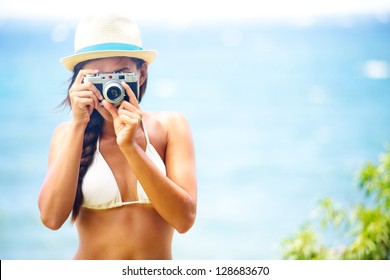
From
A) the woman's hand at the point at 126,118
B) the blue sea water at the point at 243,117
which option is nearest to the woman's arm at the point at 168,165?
the woman's hand at the point at 126,118

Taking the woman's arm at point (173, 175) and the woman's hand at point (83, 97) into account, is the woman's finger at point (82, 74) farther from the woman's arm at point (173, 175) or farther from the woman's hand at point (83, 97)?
the woman's arm at point (173, 175)

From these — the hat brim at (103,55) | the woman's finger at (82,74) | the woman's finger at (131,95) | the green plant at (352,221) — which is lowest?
the green plant at (352,221)

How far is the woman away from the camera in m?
1.55

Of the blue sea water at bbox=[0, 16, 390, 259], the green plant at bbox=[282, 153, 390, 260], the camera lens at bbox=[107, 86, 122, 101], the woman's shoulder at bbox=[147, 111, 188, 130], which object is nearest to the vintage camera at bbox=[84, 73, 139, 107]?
the camera lens at bbox=[107, 86, 122, 101]

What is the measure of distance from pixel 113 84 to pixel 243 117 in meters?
3.04

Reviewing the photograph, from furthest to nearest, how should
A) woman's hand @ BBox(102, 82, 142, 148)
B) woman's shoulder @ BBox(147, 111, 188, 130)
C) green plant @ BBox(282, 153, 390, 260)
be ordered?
green plant @ BBox(282, 153, 390, 260) → woman's shoulder @ BBox(147, 111, 188, 130) → woman's hand @ BBox(102, 82, 142, 148)

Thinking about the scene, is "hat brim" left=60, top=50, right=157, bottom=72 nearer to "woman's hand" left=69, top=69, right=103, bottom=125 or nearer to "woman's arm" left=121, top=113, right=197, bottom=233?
"woman's hand" left=69, top=69, right=103, bottom=125

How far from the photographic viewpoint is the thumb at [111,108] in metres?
1.58

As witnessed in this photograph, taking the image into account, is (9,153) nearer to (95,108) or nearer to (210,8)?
(210,8)

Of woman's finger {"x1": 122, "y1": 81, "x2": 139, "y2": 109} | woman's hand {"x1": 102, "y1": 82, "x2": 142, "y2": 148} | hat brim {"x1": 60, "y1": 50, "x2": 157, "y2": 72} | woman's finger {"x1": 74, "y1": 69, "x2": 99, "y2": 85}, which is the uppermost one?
hat brim {"x1": 60, "y1": 50, "x2": 157, "y2": 72}

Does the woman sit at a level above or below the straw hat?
below
